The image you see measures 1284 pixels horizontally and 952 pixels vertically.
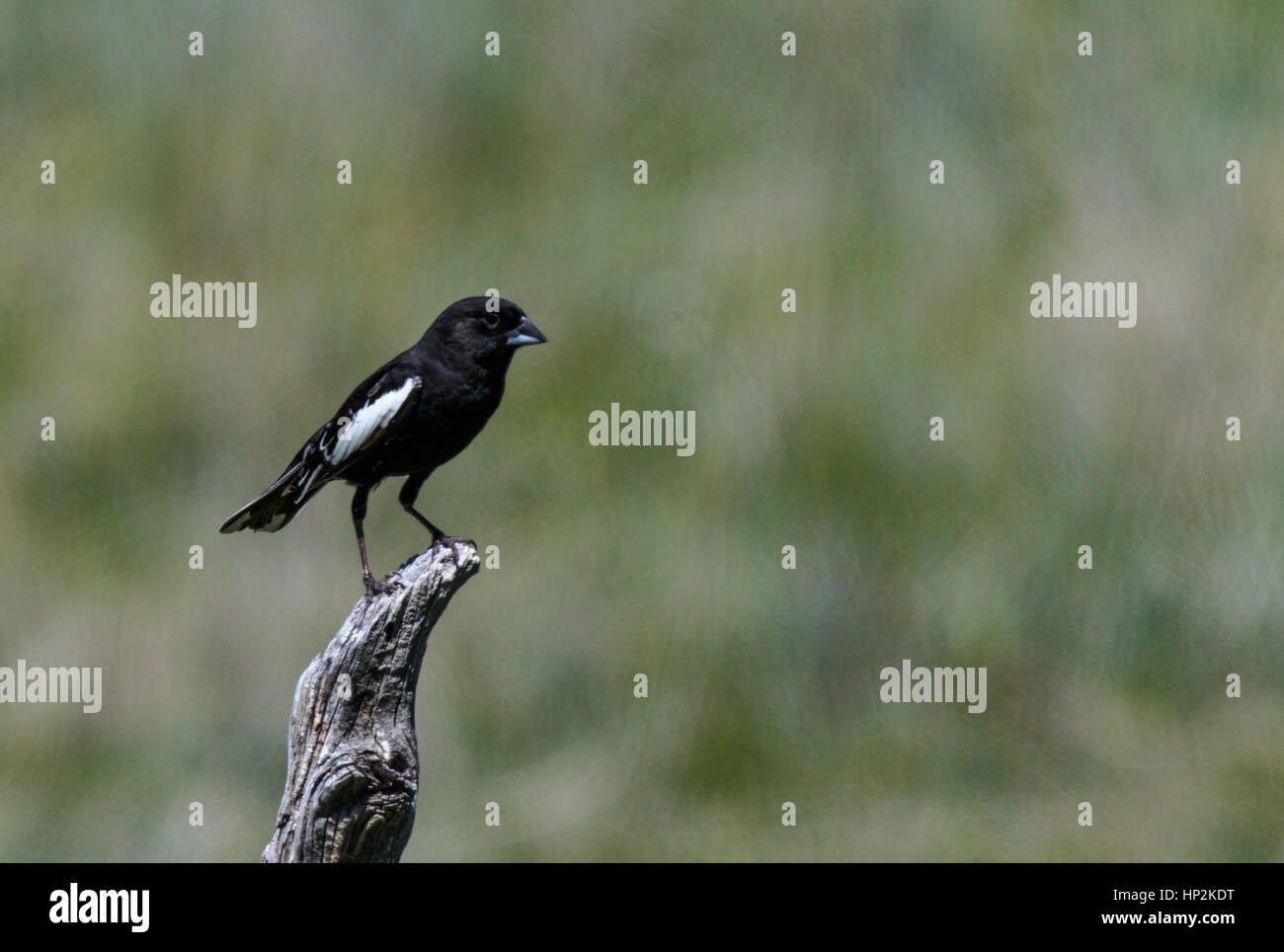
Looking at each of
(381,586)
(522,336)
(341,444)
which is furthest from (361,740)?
(522,336)

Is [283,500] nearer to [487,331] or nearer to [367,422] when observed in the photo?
[367,422]

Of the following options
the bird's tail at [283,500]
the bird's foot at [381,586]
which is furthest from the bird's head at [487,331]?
the bird's foot at [381,586]

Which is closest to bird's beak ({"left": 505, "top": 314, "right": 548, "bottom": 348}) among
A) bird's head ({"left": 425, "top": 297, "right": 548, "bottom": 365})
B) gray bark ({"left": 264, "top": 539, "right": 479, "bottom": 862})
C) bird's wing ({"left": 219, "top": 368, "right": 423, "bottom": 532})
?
bird's head ({"left": 425, "top": 297, "right": 548, "bottom": 365})

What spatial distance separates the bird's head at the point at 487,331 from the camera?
23.0 feet

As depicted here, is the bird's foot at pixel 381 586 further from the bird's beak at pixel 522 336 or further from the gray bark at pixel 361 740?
the bird's beak at pixel 522 336

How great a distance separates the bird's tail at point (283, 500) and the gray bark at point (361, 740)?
150 centimetres

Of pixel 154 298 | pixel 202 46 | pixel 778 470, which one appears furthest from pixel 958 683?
pixel 202 46

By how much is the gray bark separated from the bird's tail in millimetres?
1496

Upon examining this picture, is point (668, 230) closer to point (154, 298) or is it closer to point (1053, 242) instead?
point (1053, 242)

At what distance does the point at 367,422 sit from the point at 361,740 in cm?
188

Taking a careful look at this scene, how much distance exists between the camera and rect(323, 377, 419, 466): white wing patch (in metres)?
6.86

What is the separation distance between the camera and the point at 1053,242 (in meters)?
13.4

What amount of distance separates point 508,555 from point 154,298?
3.53 metres

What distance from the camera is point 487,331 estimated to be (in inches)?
278
